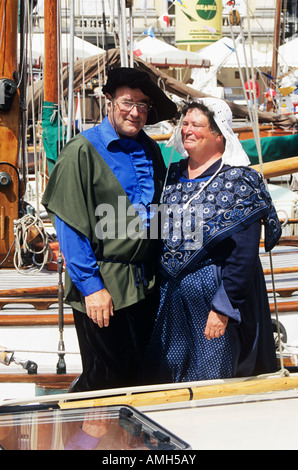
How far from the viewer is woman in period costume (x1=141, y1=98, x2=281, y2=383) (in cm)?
238

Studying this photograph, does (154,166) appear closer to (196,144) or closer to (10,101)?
(196,144)

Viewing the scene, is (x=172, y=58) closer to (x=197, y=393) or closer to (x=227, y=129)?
(x=227, y=129)

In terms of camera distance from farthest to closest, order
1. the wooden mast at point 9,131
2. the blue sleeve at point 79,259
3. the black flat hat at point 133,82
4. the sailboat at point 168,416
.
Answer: the wooden mast at point 9,131, the black flat hat at point 133,82, the blue sleeve at point 79,259, the sailboat at point 168,416

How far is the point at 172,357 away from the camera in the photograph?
8.61ft

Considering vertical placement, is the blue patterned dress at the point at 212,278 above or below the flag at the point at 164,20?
below

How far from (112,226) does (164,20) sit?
24.3 m

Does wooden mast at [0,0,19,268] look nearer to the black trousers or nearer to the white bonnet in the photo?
the black trousers

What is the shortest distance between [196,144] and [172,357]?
0.83m

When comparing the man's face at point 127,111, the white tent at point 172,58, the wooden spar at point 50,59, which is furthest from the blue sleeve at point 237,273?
the white tent at point 172,58

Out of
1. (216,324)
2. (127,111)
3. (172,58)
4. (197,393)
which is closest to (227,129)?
(127,111)

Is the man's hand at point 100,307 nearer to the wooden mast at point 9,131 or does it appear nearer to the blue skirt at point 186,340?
the blue skirt at point 186,340

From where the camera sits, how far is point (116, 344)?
2.54 meters

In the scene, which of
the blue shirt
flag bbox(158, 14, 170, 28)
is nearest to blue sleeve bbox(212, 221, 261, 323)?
the blue shirt

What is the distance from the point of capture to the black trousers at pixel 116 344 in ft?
8.29
